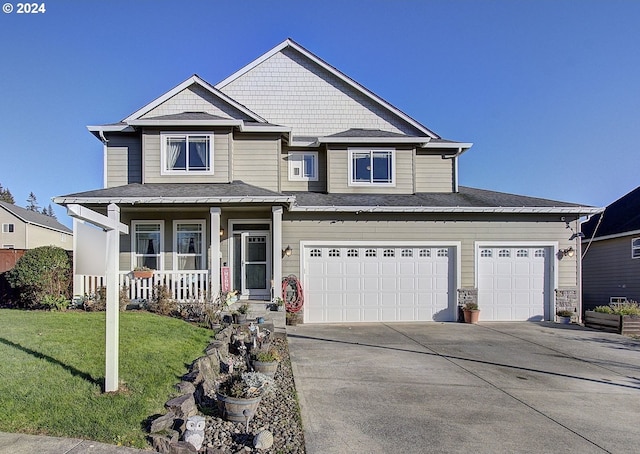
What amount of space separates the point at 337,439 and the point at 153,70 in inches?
523

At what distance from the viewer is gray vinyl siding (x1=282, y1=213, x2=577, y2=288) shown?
1226 cm

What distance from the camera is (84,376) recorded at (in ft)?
15.7

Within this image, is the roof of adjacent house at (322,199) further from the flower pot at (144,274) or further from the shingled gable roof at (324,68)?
the shingled gable roof at (324,68)

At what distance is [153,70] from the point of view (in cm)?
1368

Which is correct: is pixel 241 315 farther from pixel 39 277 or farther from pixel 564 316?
pixel 564 316

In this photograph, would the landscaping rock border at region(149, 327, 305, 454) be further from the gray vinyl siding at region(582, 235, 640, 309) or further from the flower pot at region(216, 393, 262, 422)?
the gray vinyl siding at region(582, 235, 640, 309)

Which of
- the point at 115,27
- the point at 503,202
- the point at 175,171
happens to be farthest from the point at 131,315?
the point at 503,202

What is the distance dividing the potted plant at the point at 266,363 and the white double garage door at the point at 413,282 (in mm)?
5817

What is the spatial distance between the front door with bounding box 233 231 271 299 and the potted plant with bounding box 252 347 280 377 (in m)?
6.16

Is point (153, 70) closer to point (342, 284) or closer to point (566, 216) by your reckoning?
point (342, 284)

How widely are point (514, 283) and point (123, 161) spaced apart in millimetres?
12762

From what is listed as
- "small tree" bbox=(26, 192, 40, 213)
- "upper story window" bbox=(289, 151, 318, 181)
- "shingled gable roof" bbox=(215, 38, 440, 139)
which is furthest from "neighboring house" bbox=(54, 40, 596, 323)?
"small tree" bbox=(26, 192, 40, 213)

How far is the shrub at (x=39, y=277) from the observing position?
9.78m

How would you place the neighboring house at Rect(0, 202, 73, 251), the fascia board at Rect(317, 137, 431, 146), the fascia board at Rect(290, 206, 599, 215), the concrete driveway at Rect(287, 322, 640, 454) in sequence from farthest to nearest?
the neighboring house at Rect(0, 202, 73, 251)
the fascia board at Rect(317, 137, 431, 146)
the fascia board at Rect(290, 206, 599, 215)
the concrete driveway at Rect(287, 322, 640, 454)
